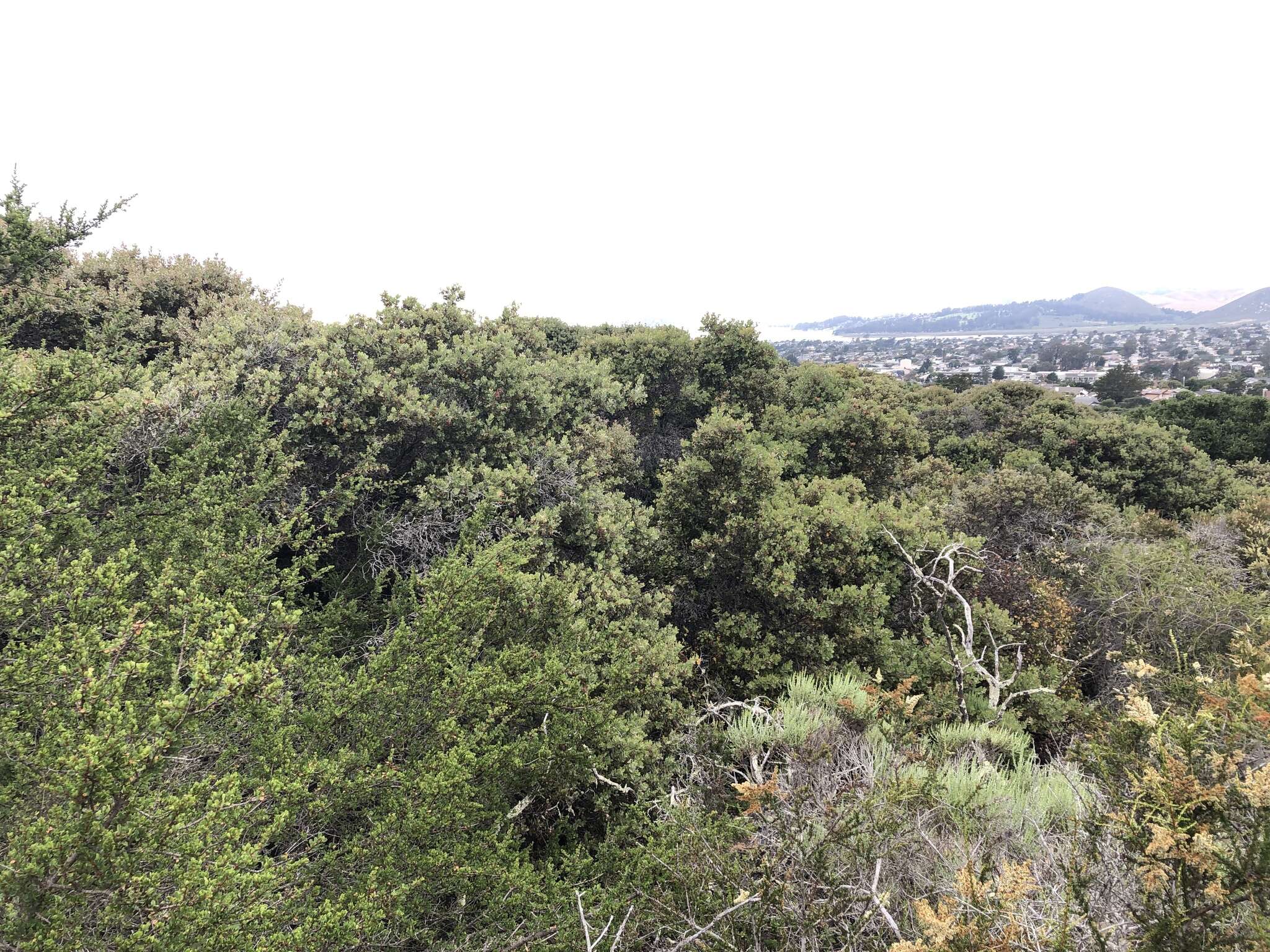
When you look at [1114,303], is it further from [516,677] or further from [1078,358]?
[516,677]

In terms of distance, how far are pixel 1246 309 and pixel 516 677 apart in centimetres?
20891

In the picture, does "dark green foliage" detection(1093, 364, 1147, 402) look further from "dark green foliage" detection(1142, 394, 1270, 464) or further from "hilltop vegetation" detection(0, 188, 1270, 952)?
"hilltop vegetation" detection(0, 188, 1270, 952)

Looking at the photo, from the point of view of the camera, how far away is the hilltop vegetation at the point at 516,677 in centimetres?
230

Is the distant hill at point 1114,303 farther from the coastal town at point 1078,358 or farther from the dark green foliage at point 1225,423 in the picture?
the dark green foliage at point 1225,423

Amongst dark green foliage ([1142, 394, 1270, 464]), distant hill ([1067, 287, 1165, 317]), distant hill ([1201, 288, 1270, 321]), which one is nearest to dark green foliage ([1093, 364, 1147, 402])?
dark green foliage ([1142, 394, 1270, 464])

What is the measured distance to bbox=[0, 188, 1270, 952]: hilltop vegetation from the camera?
A: 230 centimetres

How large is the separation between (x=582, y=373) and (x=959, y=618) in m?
7.20

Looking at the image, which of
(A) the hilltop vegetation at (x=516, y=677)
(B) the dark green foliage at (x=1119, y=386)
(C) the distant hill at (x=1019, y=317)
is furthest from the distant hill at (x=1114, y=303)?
(A) the hilltop vegetation at (x=516, y=677)

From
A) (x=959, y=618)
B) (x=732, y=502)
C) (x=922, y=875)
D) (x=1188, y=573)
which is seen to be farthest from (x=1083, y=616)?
(x=922, y=875)

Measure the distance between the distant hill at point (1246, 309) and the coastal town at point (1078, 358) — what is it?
20.8m

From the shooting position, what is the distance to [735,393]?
42.2ft

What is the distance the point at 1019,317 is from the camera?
161 m

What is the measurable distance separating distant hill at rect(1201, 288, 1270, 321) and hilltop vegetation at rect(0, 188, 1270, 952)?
18744 centimetres

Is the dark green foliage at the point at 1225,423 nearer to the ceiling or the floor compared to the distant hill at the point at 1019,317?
nearer to the floor
